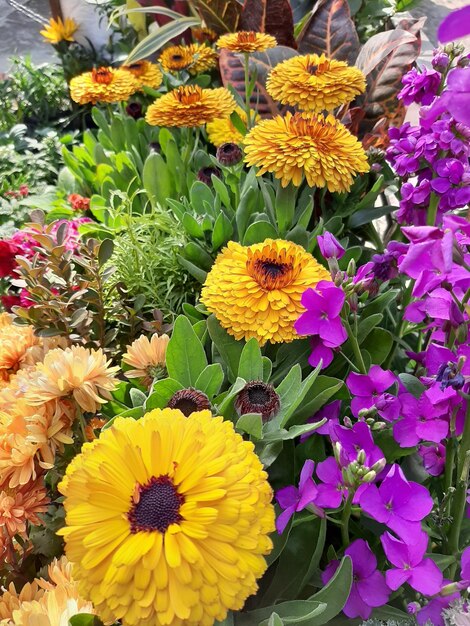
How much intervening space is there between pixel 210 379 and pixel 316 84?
484mm

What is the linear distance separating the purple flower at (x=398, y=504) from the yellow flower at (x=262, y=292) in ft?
0.59

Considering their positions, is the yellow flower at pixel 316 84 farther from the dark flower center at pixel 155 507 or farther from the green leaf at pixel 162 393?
the dark flower center at pixel 155 507

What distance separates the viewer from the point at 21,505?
1.77 feet

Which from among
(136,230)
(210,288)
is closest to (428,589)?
(210,288)

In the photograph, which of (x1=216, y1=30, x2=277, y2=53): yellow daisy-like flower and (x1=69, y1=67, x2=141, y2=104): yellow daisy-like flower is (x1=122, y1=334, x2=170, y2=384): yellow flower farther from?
(x1=69, y1=67, x2=141, y2=104): yellow daisy-like flower

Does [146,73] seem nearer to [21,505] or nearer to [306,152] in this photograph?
[306,152]

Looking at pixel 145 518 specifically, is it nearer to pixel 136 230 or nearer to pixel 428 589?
pixel 428 589

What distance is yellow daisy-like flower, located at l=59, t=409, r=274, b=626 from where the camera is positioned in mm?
→ 370

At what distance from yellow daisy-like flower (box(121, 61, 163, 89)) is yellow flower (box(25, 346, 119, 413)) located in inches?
38.5

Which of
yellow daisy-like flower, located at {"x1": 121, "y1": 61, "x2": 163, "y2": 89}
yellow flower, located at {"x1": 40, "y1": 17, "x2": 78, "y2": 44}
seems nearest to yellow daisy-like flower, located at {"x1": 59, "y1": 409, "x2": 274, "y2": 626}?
yellow daisy-like flower, located at {"x1": 121, "y1": 61, "x2": 163, "y2": 89}

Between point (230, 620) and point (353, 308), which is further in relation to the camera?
point (353, 308)

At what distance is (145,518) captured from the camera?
1.27 feet

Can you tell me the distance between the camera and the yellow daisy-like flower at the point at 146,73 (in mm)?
1352

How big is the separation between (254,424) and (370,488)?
0.12 m
